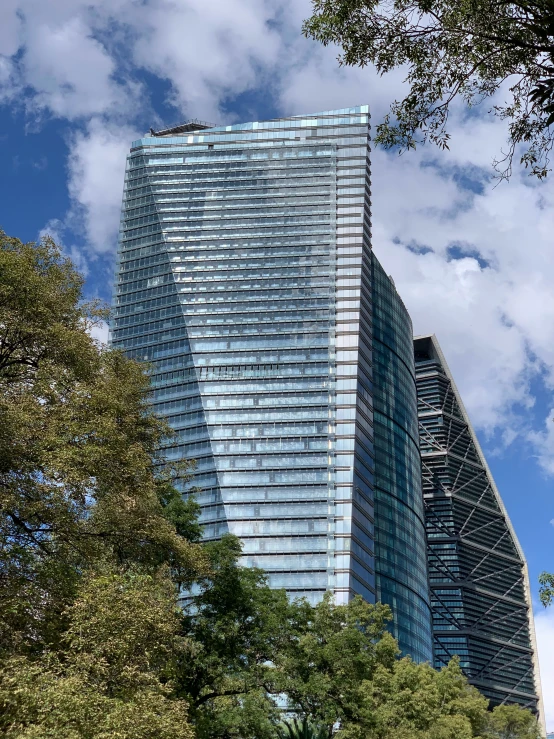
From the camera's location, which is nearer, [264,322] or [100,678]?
[100,678]

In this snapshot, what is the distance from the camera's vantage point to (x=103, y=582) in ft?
64.6

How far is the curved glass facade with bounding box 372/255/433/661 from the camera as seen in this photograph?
13812cm

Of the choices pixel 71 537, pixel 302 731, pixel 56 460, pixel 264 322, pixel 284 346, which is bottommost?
pixel 302 731

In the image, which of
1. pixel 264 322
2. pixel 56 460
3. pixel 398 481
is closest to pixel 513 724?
pixel 56 460

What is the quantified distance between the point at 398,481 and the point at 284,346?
34.6 meters

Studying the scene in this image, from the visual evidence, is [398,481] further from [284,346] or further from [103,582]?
[103,582]

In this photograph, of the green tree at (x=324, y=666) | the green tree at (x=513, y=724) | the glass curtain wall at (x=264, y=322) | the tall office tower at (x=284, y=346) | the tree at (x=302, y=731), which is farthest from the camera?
the tall office tower at (x=284, y=346)

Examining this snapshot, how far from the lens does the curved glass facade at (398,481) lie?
138 m

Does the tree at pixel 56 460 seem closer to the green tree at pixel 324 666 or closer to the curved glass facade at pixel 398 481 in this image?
the green tree at pixel 324 666

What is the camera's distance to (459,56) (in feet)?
52.4

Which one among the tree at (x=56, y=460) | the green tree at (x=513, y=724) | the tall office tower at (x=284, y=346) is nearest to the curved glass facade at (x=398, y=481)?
the tall office tower at (x=284, y=346)

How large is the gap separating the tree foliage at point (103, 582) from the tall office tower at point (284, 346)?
9131 centimetres

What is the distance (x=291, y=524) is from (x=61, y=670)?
11221cm

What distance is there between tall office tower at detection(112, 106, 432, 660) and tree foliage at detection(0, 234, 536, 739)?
9131 cm
